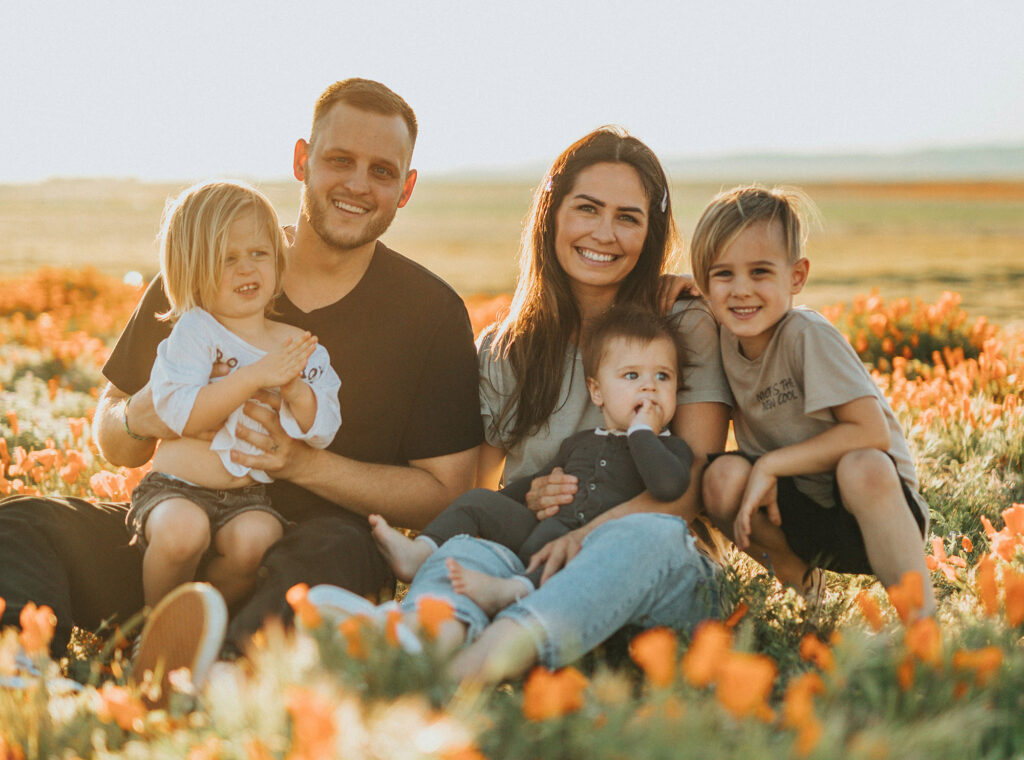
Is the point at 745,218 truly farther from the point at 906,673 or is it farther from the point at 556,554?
the point at 906,673

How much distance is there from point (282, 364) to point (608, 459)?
1.29m

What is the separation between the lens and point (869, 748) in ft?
5.71

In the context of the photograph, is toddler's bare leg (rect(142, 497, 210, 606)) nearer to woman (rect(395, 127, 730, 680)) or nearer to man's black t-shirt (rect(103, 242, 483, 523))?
man's black t-shirt (rect(103, 242, 483, 523))

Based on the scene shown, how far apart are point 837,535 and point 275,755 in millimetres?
2411

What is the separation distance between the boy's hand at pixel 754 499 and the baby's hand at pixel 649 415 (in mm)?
408

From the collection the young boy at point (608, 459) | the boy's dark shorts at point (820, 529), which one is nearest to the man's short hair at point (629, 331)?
the young boy at point (608, 459)

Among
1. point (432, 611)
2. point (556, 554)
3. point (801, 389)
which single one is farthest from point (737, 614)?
point (432, 611)

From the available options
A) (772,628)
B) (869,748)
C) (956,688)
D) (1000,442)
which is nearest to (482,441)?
(772,628)

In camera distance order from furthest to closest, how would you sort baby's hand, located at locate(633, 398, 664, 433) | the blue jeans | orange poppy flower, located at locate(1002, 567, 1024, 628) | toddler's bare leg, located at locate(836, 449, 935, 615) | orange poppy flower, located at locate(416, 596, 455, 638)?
1. baby's hand, located at locate(633, 398, 664, 433)
2. toddler's bare leg, located at locate(836, 449, 935, 615)
3. the blue jeans
4. orange poppy flower, located at locate(1002, 567, 1024, 628)
5. orange poppy flower, located at locate(416, 596, 455, 638)

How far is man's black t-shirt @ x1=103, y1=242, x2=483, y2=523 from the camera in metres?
4.01

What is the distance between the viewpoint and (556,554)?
3.27 meters

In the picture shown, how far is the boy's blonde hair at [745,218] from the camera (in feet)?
12.4

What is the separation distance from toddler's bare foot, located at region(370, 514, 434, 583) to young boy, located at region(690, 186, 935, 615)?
3.64ft

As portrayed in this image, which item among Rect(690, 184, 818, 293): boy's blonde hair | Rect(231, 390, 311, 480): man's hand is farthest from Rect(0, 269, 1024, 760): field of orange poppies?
Rect(690, 184, 818, 293): boy's blonde hair
